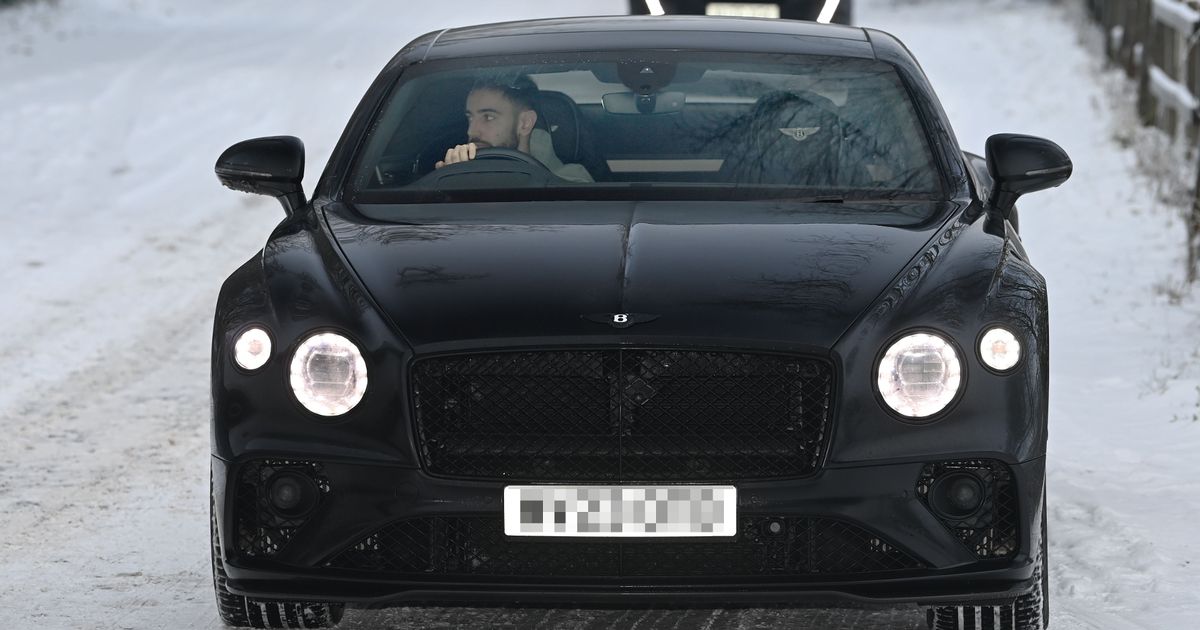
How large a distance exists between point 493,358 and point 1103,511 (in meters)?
2.50

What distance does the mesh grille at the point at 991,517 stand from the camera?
13.3 feet

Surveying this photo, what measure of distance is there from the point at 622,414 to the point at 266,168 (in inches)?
66.8

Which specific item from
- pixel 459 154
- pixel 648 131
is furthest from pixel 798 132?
pixel 459 154

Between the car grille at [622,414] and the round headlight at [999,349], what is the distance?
0.35 m

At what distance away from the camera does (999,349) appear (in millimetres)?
4102

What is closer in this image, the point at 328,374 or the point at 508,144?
the point at 328,374

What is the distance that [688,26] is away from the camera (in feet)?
19.5

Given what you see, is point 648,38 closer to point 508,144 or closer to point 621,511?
point 508,144

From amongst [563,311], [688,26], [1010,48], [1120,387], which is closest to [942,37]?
[1010,48]

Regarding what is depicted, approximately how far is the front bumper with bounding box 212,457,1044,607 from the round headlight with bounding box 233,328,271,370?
0.24 m

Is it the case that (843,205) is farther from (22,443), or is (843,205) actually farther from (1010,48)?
(1010,48)

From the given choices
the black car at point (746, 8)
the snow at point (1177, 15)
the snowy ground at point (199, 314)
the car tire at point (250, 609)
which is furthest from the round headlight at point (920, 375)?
the black car at point (746, 8)

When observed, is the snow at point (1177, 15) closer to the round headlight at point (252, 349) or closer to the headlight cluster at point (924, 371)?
the headlight cluster at point (924, 371)

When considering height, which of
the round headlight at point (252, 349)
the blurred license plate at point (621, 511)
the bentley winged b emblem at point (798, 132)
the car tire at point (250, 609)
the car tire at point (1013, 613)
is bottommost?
the car tire at point (1013, 613)
